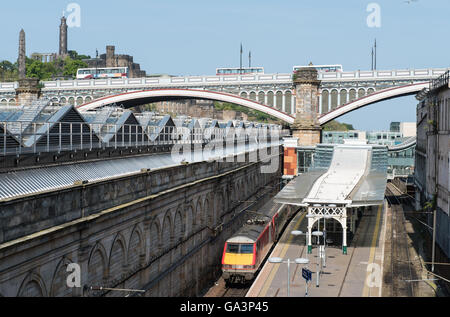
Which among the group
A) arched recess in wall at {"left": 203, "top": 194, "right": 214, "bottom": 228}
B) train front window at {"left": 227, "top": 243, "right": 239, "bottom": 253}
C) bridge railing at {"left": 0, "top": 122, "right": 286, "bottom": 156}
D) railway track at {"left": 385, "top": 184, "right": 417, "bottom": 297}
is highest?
bridge railing at {"left": 0, "top": 122, "right": 286, "bottom": 156}

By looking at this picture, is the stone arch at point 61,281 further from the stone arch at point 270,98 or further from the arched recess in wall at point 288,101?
the stone arch at point 270,98

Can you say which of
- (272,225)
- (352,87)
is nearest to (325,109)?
(352,87)

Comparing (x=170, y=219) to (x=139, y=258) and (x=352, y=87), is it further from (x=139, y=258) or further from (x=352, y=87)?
(x=352, y=87)

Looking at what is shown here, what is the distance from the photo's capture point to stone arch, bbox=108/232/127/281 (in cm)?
2550

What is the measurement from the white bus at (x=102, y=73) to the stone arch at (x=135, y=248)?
93.0 metres

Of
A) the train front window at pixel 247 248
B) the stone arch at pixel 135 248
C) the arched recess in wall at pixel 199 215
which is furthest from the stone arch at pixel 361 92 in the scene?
the stone arch at pixel 135 248

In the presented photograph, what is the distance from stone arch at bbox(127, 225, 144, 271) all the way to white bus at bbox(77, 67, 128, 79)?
93.0 metres

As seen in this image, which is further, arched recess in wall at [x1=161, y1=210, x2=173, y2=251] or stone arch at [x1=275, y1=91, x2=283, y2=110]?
stone arch at [x1=275, y1=91, x2=283, y2=110]

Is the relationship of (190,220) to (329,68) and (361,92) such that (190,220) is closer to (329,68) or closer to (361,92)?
(361,92)

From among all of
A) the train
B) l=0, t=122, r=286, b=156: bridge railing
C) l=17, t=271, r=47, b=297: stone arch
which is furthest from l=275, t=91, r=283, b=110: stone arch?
l=17, t=271, r=47, b=297: stone arch

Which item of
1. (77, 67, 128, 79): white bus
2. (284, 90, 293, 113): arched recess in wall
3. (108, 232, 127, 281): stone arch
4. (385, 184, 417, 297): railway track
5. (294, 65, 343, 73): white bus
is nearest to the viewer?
(108, 232, 127, 281): stone arch

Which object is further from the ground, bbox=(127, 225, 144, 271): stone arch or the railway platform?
bbox=(127, 225, 144, 271): stone arch

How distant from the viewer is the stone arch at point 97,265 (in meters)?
23.4

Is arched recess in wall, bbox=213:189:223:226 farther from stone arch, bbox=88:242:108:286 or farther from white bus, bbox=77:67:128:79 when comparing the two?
white bus, bbox=77:67:128:79
